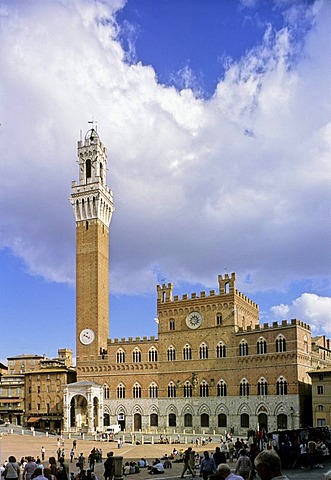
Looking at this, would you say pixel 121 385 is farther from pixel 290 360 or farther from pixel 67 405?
pixel 290 360

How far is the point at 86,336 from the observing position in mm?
62875

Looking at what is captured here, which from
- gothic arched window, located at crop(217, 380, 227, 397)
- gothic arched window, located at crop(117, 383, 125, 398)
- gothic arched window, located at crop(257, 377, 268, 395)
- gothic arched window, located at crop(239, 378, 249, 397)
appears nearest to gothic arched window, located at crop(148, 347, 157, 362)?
gothic arched window, located at crop(117, 383, 125, 398)

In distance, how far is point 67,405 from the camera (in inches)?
2351

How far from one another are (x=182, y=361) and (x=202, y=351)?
2502mm

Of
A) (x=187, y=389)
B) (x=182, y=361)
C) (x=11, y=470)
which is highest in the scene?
(x=182, y=361)

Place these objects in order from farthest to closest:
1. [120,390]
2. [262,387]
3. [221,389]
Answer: [120,390]
[221,389]
[262,387]

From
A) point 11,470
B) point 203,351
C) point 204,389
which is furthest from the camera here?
point 203,351

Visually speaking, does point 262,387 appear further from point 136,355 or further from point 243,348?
point 136,355

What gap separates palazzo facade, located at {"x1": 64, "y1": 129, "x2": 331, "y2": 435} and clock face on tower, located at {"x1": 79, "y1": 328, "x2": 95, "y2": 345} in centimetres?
10

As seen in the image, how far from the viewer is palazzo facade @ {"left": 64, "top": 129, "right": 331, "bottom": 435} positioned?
52031 mm

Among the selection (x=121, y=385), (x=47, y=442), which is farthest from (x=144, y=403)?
(x=47, y=442)

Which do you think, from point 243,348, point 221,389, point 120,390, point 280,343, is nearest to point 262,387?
point 243,348

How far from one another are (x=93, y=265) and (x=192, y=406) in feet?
58.9

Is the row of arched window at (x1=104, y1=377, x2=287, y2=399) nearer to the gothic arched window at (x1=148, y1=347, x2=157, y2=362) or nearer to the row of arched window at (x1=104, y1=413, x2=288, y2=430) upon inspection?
the row of arched window at (x1=104, y1=413, x2=288, y2=430)
